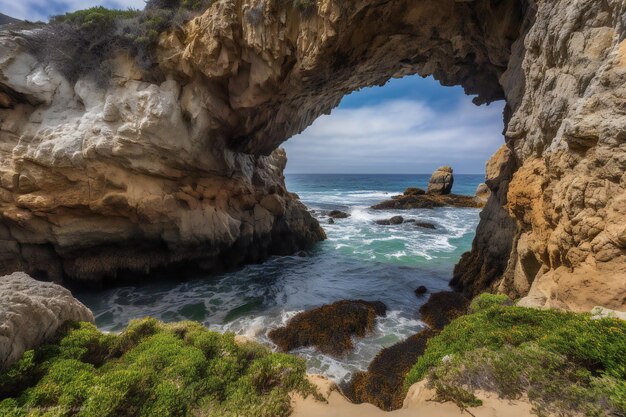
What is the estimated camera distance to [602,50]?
531 centimetres

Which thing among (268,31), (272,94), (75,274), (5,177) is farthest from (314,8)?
(75,274)

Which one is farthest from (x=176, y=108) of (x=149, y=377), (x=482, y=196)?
(x=482, y=196)

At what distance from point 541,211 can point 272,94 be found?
11.8m

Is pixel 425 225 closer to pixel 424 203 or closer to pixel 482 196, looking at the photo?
pixel 424 203

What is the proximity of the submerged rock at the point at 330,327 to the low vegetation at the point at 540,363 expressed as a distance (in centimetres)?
439

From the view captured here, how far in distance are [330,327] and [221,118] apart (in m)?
11.3

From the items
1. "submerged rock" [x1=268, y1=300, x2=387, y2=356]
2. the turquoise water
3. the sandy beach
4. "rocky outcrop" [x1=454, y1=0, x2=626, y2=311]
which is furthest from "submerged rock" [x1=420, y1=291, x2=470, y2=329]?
the sandy beach

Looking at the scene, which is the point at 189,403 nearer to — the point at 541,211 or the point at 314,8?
the point at 541,211

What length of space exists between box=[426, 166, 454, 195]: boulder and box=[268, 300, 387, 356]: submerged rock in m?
39.4

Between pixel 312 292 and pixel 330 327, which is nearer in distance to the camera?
pixel 330 327

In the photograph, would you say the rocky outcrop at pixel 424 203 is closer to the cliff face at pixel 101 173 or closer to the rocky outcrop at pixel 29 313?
the cliff face at pixel 101 173

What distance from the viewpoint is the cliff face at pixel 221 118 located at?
314 inches

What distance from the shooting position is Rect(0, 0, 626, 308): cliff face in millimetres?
7965

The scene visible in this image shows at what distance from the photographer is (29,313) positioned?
13.6 ft
